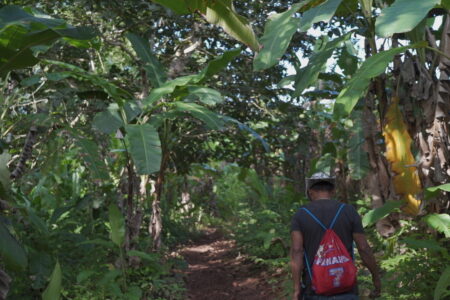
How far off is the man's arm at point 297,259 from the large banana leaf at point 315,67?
1.61 metres

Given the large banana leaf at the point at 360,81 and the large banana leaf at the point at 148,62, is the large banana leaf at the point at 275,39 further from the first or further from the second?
the large banana leaf at the point at 148,62

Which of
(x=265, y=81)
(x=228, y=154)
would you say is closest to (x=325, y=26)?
(x=265, y=81)

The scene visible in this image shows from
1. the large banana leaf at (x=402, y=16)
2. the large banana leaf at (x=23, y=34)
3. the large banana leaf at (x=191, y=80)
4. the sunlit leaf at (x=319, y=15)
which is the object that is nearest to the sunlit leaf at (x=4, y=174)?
the large banana leaf at (x=23, y=34)

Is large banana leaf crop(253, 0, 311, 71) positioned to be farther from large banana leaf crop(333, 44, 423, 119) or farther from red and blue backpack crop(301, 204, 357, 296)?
red and blue backpack crop(301, 204, 357, 296)

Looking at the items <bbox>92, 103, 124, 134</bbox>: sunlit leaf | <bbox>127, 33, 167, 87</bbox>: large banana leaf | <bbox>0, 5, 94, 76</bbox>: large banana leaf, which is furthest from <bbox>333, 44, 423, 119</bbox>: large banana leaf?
<bbox>127, 33, 167, 87</bbox>: large banana leaf

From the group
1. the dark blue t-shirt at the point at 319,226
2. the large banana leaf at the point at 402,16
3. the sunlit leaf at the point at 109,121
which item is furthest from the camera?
the sunlit leaf at the point at 109,121

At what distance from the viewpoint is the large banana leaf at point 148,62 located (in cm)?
588

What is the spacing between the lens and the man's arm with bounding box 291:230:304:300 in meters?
3.37

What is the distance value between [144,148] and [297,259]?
170 centimetres

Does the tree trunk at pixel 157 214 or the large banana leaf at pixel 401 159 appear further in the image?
the tree trunk at pixel 157 214

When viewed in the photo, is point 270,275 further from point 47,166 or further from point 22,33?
point 22,33

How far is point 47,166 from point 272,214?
433 cm

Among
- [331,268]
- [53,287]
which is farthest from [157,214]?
[331,268]

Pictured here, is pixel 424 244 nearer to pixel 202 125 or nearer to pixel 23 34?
pixel 23 34
